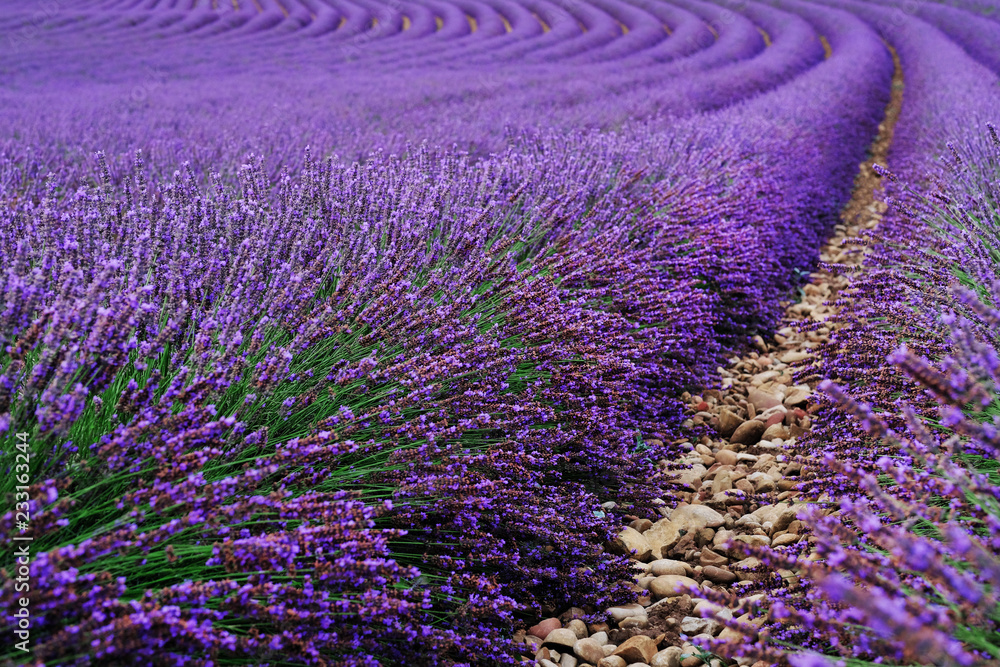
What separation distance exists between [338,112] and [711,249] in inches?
211

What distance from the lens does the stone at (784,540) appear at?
6.82 feet

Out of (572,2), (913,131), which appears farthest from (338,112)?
(572,2)

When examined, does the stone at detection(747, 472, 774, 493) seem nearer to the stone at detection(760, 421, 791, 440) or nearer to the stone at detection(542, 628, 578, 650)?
the stone at detection(760, 421, 791, 440)

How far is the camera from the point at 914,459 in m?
1.74

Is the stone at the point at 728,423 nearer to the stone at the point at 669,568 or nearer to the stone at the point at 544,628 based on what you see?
the stone at the point at 669,568

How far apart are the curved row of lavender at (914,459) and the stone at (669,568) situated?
0.33m

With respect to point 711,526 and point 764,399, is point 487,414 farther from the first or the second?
point 764,399

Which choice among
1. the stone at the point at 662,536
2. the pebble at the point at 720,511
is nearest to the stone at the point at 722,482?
the pebble at the point at 720,511

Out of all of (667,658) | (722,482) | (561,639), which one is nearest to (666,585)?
(667,658)

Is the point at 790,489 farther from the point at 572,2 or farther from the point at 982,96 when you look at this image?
the point at 572,2

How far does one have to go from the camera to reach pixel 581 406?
2.12 m

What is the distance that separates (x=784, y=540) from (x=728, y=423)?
0.94 metres

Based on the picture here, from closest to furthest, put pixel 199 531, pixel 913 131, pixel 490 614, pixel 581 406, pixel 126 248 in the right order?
pixel 199 531 < pixel 490 614 < pixel 126 248 < pixel 581 406 < pixel 913 131

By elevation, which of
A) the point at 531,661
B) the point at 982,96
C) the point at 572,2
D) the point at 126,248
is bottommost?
the point at 531,661
